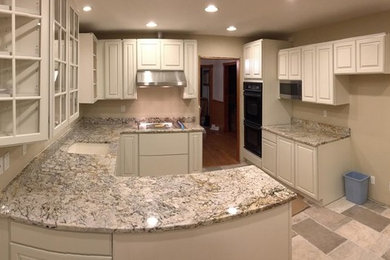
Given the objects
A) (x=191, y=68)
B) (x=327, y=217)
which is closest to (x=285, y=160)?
(x=327, y=217)

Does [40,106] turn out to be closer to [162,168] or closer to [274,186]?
[274,186]

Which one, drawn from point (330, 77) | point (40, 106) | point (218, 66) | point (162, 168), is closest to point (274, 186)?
point (40, 106)

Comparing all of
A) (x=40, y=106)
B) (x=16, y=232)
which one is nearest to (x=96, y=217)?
(x=16, y=232)

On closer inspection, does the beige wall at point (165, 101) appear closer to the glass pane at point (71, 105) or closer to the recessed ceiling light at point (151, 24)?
the recessed ceiling light at point (151, 24)

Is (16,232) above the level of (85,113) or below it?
below

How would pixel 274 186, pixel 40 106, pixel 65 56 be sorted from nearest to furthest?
pixel 40 106 → pixel 274 186 → pixel 65 56

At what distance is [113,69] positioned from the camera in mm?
4465

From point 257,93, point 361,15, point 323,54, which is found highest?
point 361,15

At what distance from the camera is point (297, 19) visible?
3.84m

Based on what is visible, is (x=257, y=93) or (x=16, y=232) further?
(x=257, y=93)

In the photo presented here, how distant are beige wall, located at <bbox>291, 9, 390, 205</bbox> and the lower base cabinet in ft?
0.68

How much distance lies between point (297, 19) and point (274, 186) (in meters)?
2.81

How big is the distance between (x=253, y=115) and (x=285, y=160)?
1.11m

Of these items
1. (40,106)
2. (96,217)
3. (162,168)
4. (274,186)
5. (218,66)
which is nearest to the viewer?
(96,217)
